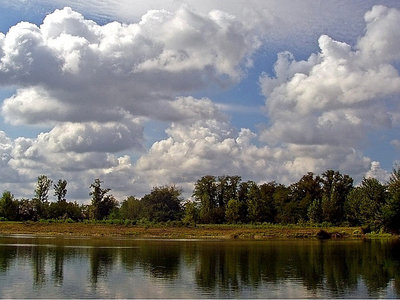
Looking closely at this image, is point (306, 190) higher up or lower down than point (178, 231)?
higher up

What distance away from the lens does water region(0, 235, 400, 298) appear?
36347 mm

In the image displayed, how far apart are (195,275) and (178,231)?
8338cm

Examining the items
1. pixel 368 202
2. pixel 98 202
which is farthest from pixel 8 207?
pixel 368 202

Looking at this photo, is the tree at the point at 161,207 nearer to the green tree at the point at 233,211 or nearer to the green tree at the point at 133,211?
the green tree at the point at 133,211

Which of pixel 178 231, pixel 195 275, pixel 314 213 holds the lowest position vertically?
pixel 195 275

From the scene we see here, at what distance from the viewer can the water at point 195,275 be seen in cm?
3635

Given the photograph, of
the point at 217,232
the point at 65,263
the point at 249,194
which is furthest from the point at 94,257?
the point at 249,194

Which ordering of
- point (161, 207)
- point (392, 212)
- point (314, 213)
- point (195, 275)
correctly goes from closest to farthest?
1. point (195, 275)
2. point (392, 212)
3. point (314, 213)
4. point (161, 207)

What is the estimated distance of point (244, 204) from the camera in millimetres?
165375

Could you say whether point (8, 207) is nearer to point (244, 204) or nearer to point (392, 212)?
point (244, 204)

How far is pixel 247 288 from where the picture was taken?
125 feet

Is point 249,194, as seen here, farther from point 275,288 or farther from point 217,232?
point 275,288

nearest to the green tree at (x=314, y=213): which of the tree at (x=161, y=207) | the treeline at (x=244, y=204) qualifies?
the treeline at (x=244, y=204)

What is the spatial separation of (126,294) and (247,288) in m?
9.11
